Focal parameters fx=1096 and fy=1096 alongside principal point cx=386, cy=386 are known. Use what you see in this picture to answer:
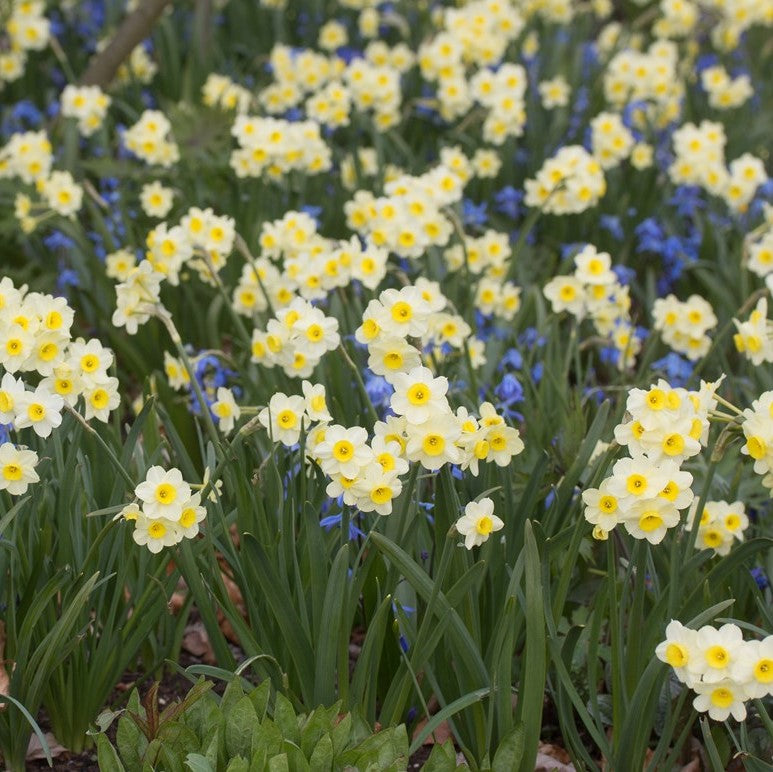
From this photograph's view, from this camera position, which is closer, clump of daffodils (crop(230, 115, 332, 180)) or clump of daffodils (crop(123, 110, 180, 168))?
clump of daffodils (crop(230, 115, 332, 180))

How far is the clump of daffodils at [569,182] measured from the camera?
3389mm

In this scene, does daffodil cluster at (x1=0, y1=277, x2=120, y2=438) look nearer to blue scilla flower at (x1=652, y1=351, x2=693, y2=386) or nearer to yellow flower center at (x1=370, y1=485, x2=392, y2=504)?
yellow flower center at (x1=370, y1=485, x2=392, y2=504)

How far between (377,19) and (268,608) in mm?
4137

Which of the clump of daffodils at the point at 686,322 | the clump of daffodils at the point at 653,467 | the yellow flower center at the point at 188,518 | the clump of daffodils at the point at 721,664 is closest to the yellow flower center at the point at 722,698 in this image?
the clump of daffodils at the point at 721,664

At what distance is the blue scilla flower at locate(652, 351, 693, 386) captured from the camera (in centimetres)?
312

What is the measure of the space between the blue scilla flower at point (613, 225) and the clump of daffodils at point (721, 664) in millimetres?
2588

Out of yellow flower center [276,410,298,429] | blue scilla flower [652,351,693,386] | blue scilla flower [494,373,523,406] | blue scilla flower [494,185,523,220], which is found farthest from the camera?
A: blue scilla flower [494,185,523,220]

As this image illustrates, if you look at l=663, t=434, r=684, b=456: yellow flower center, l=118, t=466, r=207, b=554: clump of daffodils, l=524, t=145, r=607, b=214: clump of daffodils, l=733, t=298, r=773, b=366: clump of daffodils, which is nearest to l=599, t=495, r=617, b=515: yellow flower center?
l=663, t=434, r=684, b=456: yellow flower center

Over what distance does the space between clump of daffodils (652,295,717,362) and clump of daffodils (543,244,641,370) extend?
10 centimetres

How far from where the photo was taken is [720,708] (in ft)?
5.65

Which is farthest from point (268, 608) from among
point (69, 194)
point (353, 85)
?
point (353, 85)

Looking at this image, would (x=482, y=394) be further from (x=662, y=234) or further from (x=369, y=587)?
(x=662, y=234)

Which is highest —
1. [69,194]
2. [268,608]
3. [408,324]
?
[69,194]

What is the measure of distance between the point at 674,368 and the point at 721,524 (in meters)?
0.96
